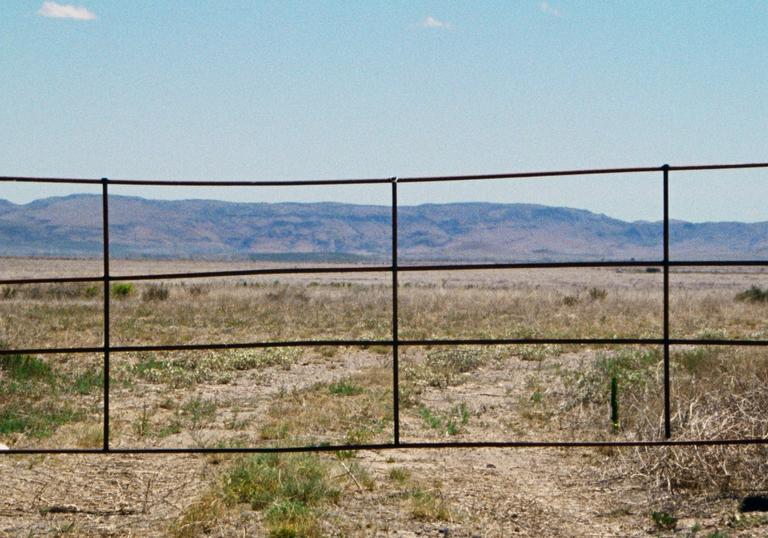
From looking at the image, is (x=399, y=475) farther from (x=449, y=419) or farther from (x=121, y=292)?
(x=121, y=292)

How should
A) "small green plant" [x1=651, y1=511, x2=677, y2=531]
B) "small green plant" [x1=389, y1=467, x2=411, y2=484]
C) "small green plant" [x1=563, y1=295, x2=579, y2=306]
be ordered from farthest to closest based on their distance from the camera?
"small green plant" [x1=563, y1=295, x2=579, y2=306] → "small green plant" [x1=389, y1=467, x2=411, y2=484] → "small green plant" [x1=651, y1=511, x2=677, y2=531]

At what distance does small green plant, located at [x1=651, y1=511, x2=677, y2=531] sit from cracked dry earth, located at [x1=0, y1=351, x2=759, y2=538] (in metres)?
0.07

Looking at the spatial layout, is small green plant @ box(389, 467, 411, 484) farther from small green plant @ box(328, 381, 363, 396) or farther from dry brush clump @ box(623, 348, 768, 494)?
small green plant @ box(328, 381, 363, 396)

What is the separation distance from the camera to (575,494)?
854 cm

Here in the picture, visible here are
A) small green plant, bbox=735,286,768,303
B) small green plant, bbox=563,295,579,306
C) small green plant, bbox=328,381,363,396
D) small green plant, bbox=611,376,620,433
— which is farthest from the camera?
small green plant, bbox=735,286,768,303

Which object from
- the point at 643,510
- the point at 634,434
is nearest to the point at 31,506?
the point at 643,510

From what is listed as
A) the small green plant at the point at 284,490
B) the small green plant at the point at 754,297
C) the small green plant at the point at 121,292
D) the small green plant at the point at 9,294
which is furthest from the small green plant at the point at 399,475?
the small green plant at the point at 9,294

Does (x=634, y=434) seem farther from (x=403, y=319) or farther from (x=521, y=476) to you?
(x=403, y=319)

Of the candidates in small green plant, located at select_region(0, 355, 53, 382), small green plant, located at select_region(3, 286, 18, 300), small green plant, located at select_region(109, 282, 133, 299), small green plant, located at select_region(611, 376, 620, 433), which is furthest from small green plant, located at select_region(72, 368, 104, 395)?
small green plant, located at select_region(3, 286, 18, 300)

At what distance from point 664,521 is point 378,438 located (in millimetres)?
4306

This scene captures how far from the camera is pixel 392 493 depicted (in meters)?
8.39

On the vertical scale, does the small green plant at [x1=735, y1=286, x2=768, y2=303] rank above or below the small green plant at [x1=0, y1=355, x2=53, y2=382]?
above

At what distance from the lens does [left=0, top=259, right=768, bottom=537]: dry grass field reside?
24.9 feet

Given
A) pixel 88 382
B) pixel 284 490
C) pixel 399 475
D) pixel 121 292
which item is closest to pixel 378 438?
pixel 399 475
